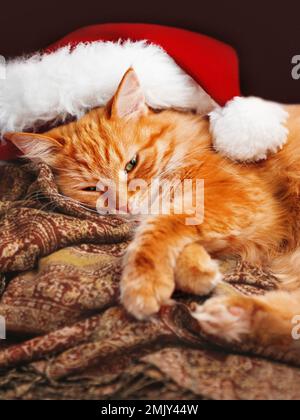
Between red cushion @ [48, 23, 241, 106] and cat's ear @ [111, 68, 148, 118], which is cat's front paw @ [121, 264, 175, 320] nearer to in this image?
cat's ear @ [111, 68, 148, 118]

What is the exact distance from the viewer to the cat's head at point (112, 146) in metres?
1.65

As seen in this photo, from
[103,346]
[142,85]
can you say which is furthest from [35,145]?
[103,346]

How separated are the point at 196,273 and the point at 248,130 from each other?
535 mm

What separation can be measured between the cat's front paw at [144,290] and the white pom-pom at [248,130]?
53cm

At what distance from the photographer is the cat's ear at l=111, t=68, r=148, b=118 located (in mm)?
1642

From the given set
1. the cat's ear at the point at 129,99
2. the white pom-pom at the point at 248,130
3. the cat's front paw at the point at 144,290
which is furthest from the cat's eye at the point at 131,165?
the cat's front paw at the point at 144,290

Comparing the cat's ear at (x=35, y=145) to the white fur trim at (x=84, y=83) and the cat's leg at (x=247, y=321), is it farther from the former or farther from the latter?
the cat's leg at (x=247, y=321)

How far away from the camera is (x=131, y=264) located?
53.9 inches

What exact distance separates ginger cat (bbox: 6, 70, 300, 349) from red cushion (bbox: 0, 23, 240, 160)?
4.7 inches

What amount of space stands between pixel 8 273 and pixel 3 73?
2.35 ft
